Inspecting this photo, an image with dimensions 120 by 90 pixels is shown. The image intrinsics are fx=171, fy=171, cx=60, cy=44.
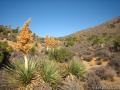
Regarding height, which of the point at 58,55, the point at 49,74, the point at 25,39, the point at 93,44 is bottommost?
the point at 49,74

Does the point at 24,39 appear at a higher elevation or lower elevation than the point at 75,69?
higher

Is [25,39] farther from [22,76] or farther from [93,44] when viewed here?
[93,44]

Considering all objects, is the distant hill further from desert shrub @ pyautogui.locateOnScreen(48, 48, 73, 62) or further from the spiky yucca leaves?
the spiky yucca leaves

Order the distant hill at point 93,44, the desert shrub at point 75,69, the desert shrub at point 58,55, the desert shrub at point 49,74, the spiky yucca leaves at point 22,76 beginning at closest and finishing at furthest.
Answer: the spiky yucca leaves at point 22,76 < the desert shrub at point 49,74 < the desert shrub at point 75,69 < the desert shrub at point 58,55 < the distant hill at point 93,44

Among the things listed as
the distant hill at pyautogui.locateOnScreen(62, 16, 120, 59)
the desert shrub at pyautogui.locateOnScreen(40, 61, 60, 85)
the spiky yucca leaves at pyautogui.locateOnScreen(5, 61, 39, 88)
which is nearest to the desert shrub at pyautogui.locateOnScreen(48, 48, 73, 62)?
the distant hill at pyautogui.locateOnScreen(62, 16, 120, 59)

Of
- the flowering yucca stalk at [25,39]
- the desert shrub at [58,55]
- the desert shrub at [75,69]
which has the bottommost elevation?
the desert shrub at [75,69]

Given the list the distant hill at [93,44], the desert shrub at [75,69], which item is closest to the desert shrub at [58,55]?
the distant hill at [93,44]

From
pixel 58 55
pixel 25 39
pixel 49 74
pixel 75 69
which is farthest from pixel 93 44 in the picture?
pixel 25 39

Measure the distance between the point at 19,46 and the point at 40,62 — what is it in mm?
1646

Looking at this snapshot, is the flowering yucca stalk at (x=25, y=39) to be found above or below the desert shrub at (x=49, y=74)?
above

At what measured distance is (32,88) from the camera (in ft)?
24.7

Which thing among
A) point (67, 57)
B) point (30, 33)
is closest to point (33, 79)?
point (30, 33)

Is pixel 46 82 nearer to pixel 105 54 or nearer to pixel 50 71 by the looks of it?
pixel 50 71

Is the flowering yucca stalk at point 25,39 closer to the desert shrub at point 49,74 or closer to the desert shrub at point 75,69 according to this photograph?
the desert shrub at point 49,74
